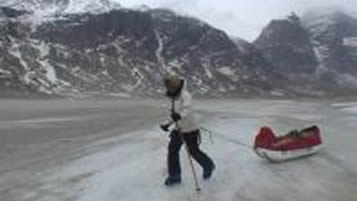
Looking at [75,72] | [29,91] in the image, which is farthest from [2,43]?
[29,91]

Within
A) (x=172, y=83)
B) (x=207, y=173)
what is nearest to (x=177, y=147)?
(x=207, y=173)

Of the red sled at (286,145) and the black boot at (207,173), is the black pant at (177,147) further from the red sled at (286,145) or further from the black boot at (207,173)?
the red sled at (286,145)

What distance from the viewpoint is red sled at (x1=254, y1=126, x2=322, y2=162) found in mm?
16922

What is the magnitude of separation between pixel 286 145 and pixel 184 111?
550 cm

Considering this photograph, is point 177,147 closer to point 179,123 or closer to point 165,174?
point 179,123

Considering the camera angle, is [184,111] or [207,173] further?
[207,173]

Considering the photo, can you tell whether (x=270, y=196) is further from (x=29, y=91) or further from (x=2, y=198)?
(x=29, y=91)

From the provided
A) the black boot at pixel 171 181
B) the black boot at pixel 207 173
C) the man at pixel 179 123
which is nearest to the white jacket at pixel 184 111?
the man at pixel 179 123

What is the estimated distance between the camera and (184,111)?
42.5ft

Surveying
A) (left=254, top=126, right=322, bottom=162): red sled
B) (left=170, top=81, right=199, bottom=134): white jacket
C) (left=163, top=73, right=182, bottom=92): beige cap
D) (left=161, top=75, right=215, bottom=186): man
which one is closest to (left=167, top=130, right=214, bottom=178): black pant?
(left=161, top=75, right=215, bottom=186): man

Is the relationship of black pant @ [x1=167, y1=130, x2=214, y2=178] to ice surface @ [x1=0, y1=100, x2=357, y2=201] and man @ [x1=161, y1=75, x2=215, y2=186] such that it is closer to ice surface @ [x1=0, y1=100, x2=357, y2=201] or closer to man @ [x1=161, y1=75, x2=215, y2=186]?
man @ [x1=161, y1=75, x2=215, y2=186]

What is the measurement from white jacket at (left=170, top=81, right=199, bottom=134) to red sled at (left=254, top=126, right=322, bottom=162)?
4.07 m

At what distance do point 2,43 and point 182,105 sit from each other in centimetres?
19210

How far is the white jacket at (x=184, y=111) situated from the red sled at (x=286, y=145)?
13.3 ft
